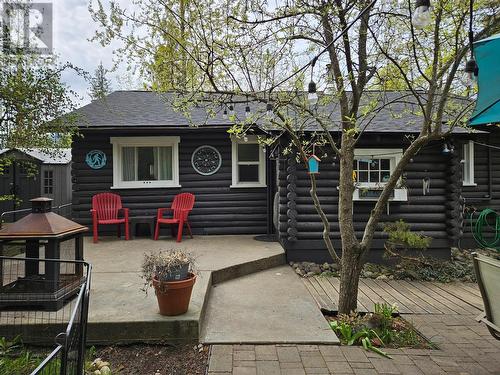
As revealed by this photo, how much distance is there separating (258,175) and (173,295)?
449 cm

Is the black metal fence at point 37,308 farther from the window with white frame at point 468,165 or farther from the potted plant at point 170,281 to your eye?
the window with white frame at point 468,165

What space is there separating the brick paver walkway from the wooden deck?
0.88m

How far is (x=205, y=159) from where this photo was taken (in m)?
6.85

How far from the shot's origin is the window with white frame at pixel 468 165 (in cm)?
739

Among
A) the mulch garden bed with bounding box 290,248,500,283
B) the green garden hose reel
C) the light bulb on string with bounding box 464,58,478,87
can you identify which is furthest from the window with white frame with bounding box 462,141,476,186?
the light bulb on string with bounding box 464,58,478,87

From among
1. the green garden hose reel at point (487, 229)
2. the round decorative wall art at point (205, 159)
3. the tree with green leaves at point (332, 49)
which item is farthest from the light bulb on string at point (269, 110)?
the green garden hose reel at point (487, 229)

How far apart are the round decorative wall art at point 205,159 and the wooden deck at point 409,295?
320cm

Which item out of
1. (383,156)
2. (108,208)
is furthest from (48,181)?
(383,156)

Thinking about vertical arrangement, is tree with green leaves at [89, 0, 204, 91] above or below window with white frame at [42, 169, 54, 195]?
above

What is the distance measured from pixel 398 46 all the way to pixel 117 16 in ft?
9.96

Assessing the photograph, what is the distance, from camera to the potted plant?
276cm

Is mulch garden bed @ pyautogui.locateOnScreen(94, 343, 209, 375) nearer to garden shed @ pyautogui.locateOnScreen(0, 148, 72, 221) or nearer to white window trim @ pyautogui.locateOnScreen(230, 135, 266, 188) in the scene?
white window trim @ pyautogui.locateOnScreen(230, 135, 266, 188)

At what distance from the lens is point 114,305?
302 cm

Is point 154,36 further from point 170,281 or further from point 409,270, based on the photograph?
point 409,270
